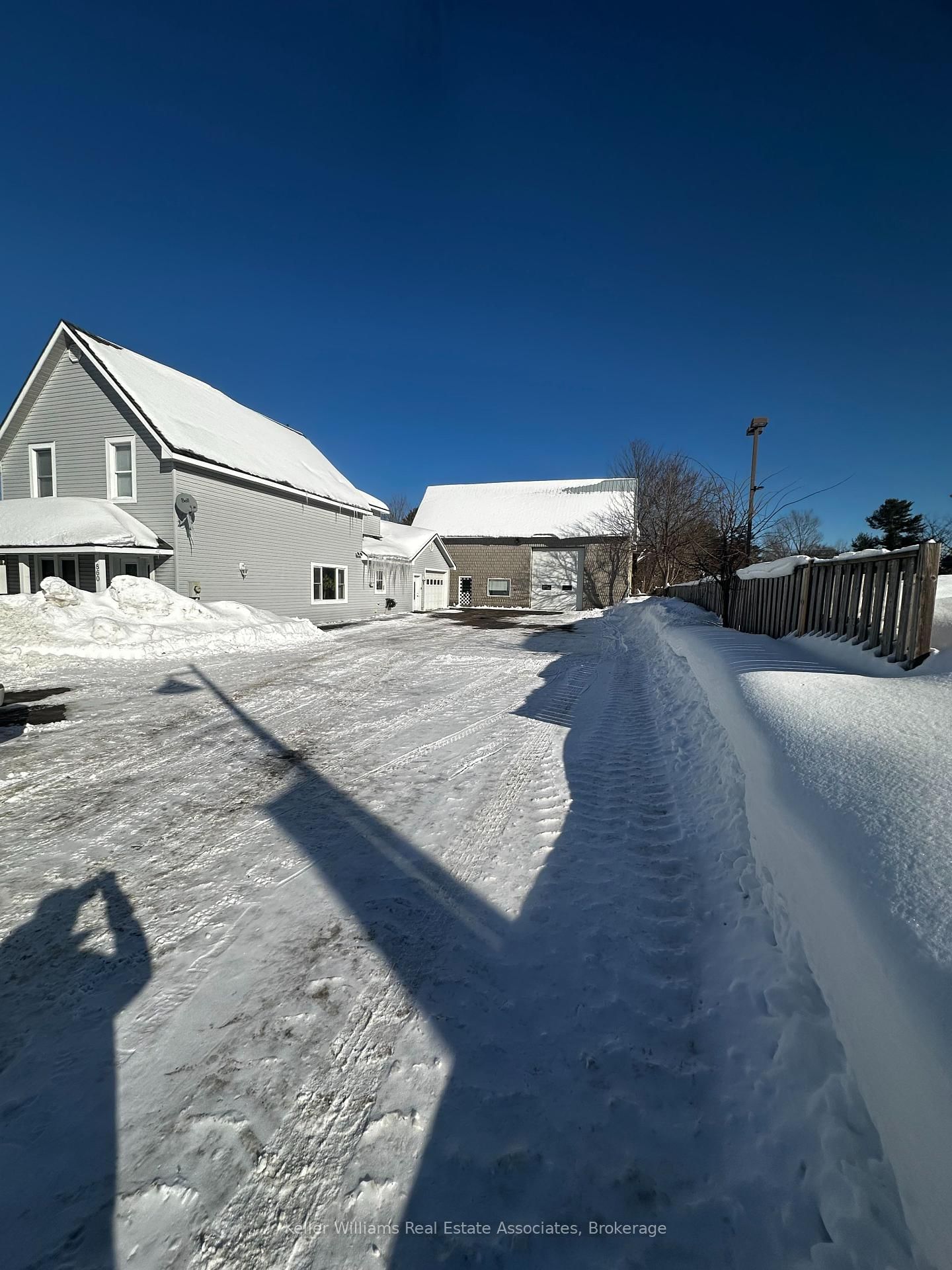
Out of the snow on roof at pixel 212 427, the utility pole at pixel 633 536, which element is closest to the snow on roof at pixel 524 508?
the utility pole at pixel 633 536

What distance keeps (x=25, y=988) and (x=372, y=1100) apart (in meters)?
1.67

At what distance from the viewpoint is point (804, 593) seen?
268 inches

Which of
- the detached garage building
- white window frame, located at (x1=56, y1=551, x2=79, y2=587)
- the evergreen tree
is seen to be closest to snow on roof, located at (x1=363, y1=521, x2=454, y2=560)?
the detached garage building

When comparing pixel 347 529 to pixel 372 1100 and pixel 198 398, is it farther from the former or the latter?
pixel 372 1100

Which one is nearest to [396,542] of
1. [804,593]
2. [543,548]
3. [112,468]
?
[543,548]

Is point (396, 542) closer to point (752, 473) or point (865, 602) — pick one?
point (752, 473)

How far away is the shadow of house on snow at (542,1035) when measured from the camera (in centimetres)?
159

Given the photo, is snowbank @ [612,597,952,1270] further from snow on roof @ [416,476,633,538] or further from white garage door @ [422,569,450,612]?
snow on roof @ [416,476,633,538]

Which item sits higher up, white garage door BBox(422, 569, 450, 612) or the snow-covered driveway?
white garage door BBox(422, 569, 450, 612)

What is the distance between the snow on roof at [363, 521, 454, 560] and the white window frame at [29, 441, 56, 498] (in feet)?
35.6

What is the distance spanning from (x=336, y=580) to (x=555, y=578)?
15806mm

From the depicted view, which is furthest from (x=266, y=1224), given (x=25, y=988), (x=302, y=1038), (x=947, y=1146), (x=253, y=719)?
(x=253, y=719)

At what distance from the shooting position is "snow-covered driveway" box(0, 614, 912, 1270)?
1.53 m

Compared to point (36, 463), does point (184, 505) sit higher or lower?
lower
